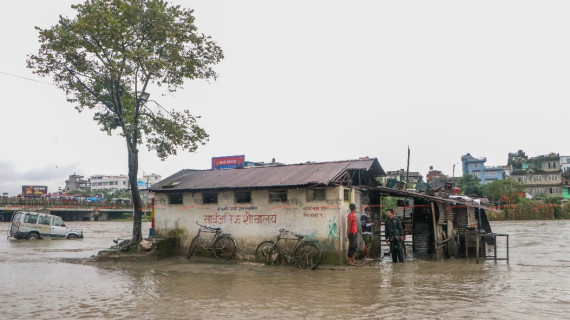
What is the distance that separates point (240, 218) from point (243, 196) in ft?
2.66

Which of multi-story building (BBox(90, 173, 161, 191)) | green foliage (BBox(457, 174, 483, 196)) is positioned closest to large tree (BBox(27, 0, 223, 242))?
green foliage (BBox(457, 174, 483, 196))

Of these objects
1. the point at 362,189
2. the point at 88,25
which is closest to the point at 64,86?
the point at 88,25

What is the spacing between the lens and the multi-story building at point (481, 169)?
82.3 meters

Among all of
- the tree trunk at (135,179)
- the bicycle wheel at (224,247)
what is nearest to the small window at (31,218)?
the tree trunk at (135,179)

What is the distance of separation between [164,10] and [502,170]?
79.8 m

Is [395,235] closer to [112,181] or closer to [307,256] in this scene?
[307,256]

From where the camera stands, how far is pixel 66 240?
28.6m

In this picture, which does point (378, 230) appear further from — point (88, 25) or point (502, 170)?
point (502, 170)

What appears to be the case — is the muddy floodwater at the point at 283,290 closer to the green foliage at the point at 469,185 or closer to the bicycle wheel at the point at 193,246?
the bicycle wheel at the point at 193,246

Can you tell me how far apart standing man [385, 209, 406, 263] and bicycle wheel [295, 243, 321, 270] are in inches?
113

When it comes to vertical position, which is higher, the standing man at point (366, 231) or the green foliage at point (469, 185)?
the green foliage at point (469, 185)

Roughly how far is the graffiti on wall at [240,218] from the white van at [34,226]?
55.6 feet

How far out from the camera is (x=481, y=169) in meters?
83.1

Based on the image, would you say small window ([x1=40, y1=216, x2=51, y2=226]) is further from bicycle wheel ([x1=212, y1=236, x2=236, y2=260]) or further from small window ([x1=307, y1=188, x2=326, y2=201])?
small window ([x1=307, y1=188, x2=326, y2=201])
